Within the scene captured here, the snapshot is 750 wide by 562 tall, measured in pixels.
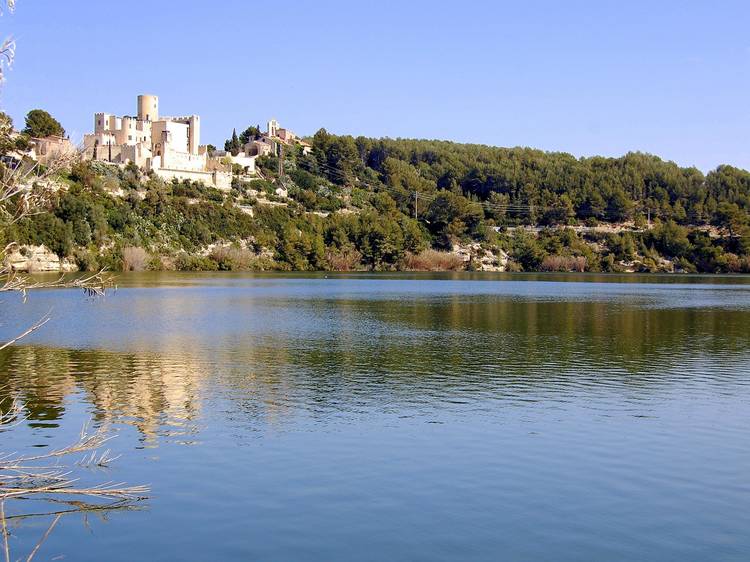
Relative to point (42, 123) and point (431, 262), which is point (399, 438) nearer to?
point (42, 123)

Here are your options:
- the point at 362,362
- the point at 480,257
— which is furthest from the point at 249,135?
the point at 362,362

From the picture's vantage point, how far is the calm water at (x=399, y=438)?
11.6m

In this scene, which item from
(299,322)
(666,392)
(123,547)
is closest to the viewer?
(123,547)

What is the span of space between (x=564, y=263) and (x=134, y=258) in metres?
67.7

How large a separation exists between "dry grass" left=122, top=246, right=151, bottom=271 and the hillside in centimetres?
20

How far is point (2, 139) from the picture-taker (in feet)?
27.9

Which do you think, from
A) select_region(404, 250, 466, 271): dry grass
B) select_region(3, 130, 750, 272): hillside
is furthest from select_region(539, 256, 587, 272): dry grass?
select_region(404, 250, 466, 271): dry grass

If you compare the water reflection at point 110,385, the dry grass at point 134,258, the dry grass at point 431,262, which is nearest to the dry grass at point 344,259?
the dry grass at point 431,262

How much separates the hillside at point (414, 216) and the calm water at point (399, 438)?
64.9 meters

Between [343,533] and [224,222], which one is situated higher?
[224,222]

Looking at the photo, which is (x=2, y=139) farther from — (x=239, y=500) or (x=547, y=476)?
(x=547, y=476)

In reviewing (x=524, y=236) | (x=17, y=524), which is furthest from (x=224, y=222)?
(x=17, y=524)

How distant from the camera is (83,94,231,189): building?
121188 millimetres

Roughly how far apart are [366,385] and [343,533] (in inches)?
457
